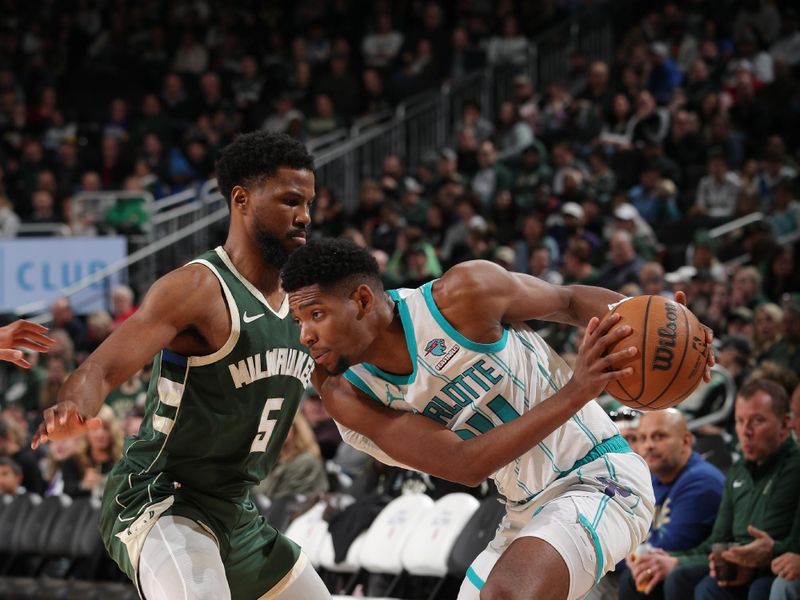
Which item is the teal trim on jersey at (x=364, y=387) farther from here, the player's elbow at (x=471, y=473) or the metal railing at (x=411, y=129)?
the metal railing at (x=411, y=129)

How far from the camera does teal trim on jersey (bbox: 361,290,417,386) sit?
3930 mm

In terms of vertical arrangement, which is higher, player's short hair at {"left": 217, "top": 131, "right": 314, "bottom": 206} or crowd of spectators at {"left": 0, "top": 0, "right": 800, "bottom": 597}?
player's short hair at {"left": 217, "top": 131, "right": 314, "bottom": 206}

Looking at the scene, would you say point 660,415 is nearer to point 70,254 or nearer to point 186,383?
point 186,383

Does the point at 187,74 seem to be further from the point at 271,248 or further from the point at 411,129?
the point at 271,248

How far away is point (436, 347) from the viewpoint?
12.8 feet

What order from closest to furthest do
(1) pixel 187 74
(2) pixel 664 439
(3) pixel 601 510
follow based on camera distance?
(3) pixel 601 510 → (2) pixel 664 439 → (1) pixel 187 74

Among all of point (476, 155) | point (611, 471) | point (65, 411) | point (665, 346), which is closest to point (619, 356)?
point (665, 346)

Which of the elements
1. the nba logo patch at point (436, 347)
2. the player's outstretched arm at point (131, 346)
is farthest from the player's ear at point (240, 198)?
the nba logo patch at point (436, 347)

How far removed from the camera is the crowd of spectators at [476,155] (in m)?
9.32

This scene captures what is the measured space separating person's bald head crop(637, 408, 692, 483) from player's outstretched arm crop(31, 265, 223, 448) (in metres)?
2.79

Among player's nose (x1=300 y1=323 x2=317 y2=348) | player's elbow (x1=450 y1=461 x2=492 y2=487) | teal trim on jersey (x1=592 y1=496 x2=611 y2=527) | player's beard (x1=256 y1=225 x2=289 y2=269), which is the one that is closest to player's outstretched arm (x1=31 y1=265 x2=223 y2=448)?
player's beard (x1=256 y1=225 x2=289 y2=269)

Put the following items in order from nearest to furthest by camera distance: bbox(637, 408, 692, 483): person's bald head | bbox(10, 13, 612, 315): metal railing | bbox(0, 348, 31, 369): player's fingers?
bbox(0, 348, 31, 369): player's fingers
bbox(637, 408, 692, 483): person's bald head
bbox(10, 13, 612, 315): metal railing

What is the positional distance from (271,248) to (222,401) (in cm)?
57

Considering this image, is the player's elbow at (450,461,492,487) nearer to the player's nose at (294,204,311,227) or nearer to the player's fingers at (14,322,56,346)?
the player's nose at (294,204,311,227)
